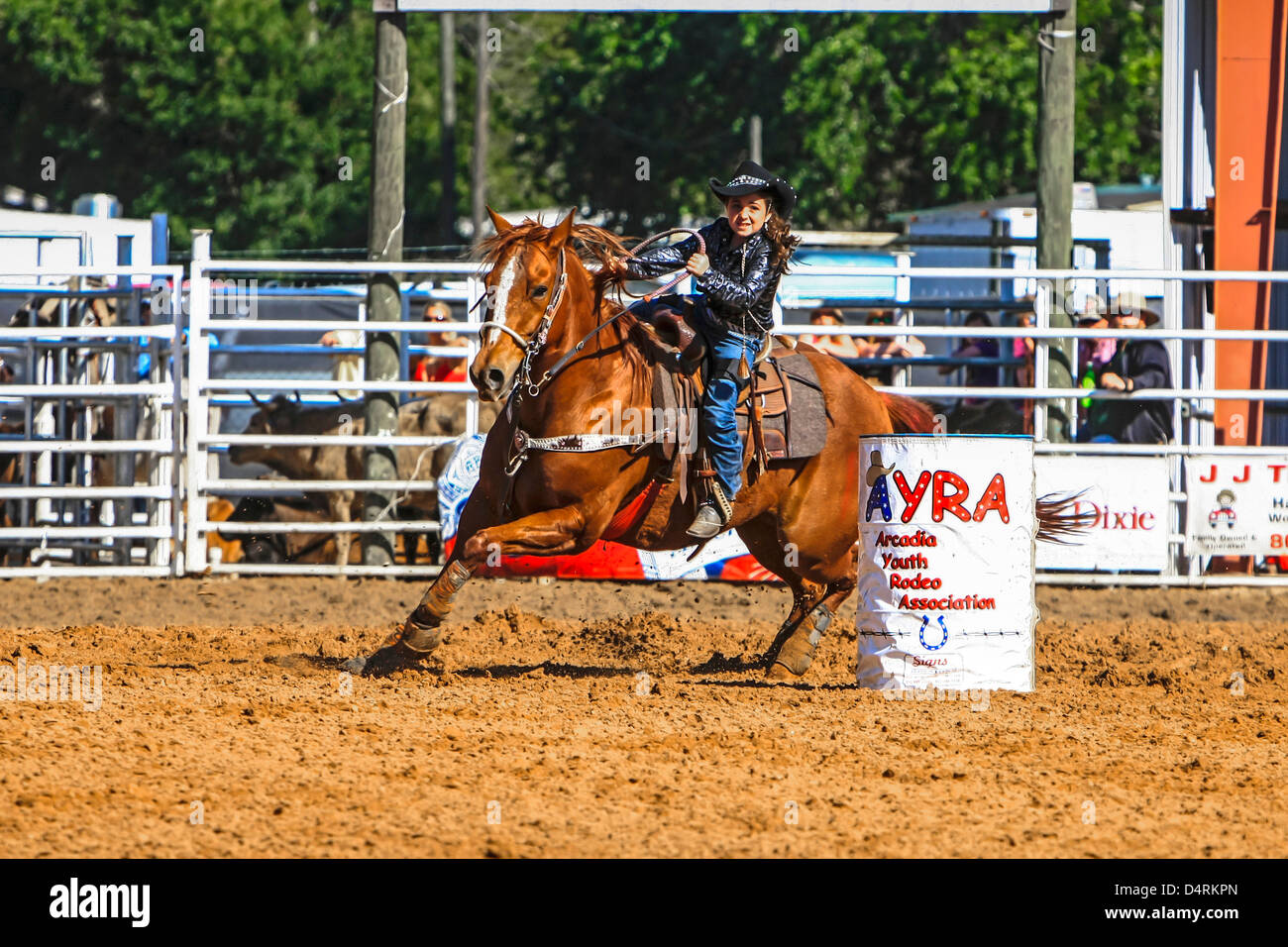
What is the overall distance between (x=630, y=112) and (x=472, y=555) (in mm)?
24847

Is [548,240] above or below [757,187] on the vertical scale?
below

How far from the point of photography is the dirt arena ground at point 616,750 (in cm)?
452

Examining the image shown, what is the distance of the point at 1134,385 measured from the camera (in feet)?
38.1

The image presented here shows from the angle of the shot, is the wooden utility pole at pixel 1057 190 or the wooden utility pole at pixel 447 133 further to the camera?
the wooden utility pole at pixel 447 133

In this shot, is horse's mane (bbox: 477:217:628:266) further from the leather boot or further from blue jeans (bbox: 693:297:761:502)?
the leather boot

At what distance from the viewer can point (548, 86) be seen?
31.2 m

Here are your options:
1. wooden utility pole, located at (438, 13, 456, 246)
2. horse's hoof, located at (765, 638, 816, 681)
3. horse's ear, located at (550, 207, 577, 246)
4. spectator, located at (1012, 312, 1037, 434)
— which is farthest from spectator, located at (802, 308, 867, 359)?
wooden utility pole, located at (438, 13, 456, 246)

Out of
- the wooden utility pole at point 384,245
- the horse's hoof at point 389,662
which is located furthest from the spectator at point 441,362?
the horse's hoof at point 389,662

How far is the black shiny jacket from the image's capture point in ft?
23.6

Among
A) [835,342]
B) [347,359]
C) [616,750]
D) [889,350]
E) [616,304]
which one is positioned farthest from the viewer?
[347,359]

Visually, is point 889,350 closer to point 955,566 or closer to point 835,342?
point 835,342

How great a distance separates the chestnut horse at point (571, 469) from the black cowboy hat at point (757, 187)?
22.8 inches

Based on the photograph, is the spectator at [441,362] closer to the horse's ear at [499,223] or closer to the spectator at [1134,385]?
the spectator at [1134,385]

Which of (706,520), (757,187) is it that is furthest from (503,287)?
(706,520)
